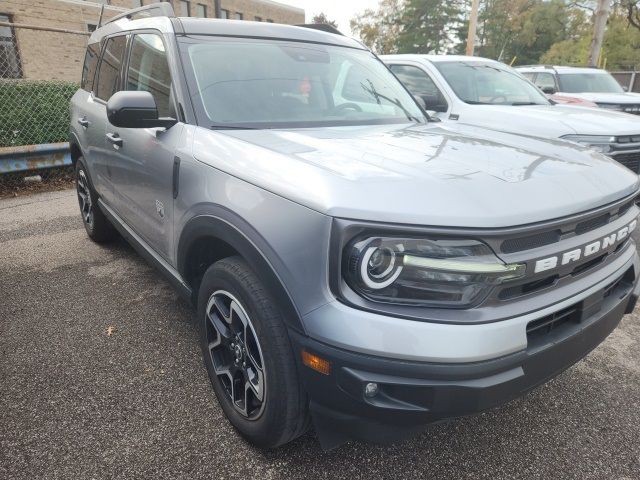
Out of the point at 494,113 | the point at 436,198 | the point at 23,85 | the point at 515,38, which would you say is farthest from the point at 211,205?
the point at 515,38

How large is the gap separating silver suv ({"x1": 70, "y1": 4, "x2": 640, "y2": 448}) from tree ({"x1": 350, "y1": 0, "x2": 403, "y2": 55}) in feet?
156

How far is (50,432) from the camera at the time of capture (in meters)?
2.06

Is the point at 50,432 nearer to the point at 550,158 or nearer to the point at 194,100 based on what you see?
the point at 194,100

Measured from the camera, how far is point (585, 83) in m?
9.61

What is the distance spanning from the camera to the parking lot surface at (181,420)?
1891 millimetres

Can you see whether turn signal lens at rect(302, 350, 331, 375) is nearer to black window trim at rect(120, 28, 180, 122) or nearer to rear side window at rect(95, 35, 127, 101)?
black window trim at rect(120, 28, 180, 122)

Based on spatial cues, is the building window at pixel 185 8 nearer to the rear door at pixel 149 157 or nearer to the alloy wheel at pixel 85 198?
the alloy wheel at pixel 85 198

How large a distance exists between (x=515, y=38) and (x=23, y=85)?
152ft

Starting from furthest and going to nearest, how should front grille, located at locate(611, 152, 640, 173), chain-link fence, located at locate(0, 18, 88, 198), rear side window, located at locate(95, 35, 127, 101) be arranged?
chain-link fence, located at locate(0, 18, 88, 198)
front grille, located at locate(611, 152, 640, 173)
rear side window, located at locate(95, 35, 127, 101)

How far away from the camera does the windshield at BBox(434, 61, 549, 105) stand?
5500mm

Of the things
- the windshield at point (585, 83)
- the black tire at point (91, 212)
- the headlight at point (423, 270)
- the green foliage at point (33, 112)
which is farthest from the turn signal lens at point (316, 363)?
the windshield at point (585, 83)

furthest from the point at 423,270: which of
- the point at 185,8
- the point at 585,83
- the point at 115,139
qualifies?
the point at 185,8

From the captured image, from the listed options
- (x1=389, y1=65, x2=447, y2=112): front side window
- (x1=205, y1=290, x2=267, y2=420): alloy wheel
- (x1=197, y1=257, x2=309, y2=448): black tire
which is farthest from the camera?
(x1=389, y1=65, x2=447, y2=112): front side window

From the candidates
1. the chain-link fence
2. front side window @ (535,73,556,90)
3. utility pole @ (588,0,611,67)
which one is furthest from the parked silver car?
utility pole @ (588,0,611,67)
